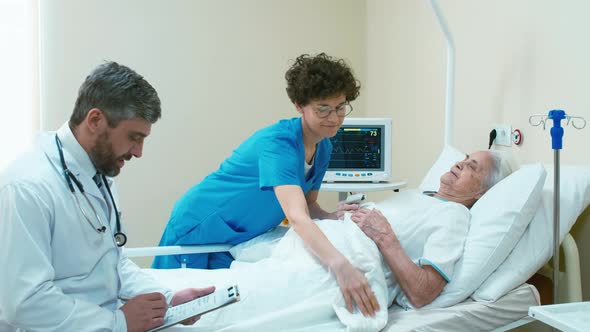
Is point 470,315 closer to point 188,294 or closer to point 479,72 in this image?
point 188,294

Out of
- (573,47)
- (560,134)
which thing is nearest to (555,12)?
(573,47)

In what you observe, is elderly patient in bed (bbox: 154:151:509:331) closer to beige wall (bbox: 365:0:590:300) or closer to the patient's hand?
the patient's hand

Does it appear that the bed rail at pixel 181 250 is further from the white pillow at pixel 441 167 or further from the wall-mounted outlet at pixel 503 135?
the wall-mounted outlet at pixel 503 135

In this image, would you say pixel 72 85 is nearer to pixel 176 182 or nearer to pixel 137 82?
pixel 176 182

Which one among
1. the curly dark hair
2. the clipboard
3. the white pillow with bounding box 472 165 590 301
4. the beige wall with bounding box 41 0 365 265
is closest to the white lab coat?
the clipboard

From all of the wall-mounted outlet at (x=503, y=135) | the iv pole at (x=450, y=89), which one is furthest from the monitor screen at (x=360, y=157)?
the wall-mounted outlet at (x=503, y=135)

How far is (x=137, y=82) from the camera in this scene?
1239mm

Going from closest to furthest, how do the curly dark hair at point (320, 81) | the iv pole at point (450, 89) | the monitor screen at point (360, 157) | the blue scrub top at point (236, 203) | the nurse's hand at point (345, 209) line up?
the curly dark hair at point (320, 81)
the blue scrub top at point (236, 203)
the nurse's hand at point (345, 209)
the iv pole at point (450, 89)
the monitor screen at point (360, 157)

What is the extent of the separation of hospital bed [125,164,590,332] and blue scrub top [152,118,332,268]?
0.27 metres

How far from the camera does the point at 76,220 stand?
1.21m

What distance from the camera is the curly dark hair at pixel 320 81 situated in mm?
1732

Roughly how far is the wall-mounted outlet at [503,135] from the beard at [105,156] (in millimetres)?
1599

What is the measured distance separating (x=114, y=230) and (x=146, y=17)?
7.05 ft

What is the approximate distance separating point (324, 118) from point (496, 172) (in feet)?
2.16
